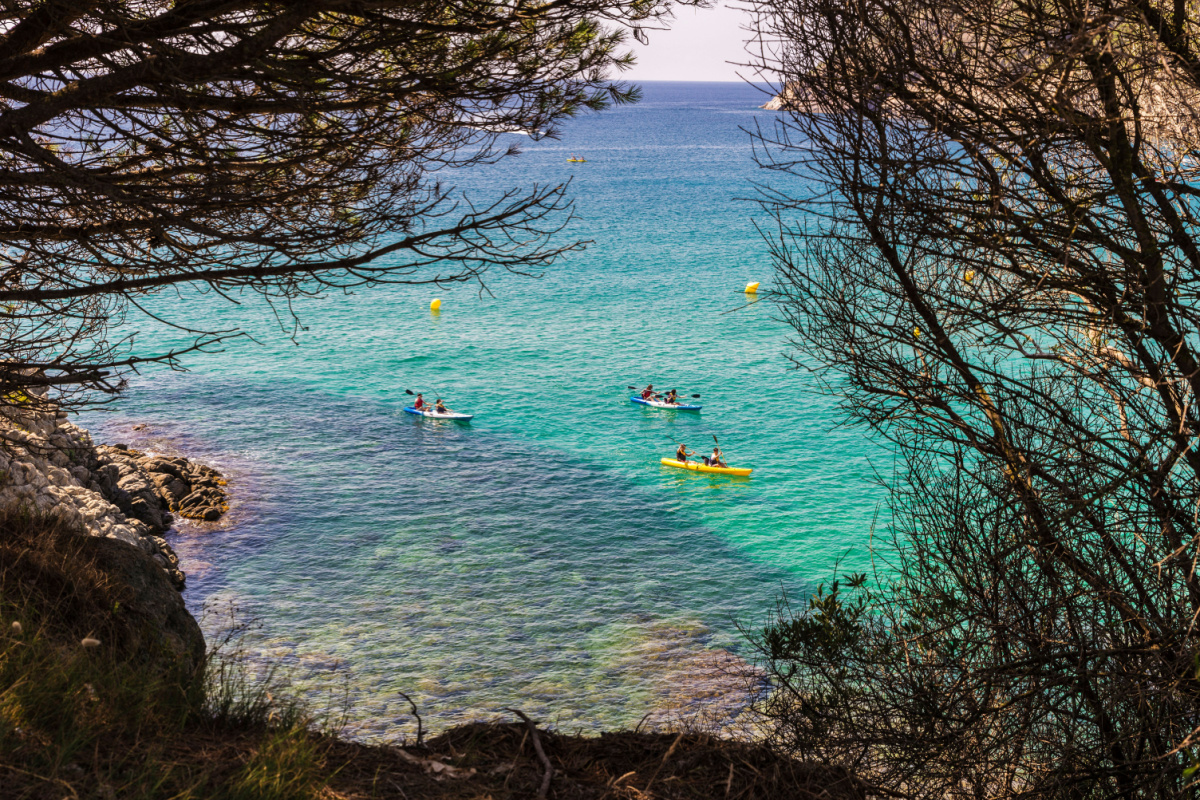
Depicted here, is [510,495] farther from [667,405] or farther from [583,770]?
[583,770]

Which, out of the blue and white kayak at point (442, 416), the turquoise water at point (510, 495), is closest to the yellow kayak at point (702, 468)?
the turquoise water at point (510, 495)

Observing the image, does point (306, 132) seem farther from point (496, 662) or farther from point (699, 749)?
point (496, 662)

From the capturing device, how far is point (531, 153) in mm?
125312

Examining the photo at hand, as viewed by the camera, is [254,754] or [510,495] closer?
[254,754]

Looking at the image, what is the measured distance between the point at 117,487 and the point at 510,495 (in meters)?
11.0

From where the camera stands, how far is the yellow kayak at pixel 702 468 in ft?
94.9

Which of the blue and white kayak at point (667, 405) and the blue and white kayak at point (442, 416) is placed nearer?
the blue and white kayak at point (442, 416)

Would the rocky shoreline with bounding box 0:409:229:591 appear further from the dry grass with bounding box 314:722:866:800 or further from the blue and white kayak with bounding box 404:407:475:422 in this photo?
the dry grass with bounding box 314:722:866:800

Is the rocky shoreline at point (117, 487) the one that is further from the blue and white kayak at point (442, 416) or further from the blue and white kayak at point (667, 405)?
the blue and white kayak at point (667, 405)

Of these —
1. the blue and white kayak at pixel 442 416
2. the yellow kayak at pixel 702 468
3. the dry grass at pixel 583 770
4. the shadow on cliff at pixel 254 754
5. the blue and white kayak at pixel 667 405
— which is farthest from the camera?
the blue and white kayak at pixel 667 405

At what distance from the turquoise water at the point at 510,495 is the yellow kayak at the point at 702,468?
328mm

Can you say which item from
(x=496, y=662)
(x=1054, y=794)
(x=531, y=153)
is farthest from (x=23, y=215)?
(x=531, y=153)

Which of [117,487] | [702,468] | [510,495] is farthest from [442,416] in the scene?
[117,487]

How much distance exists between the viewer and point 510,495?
27.5m
